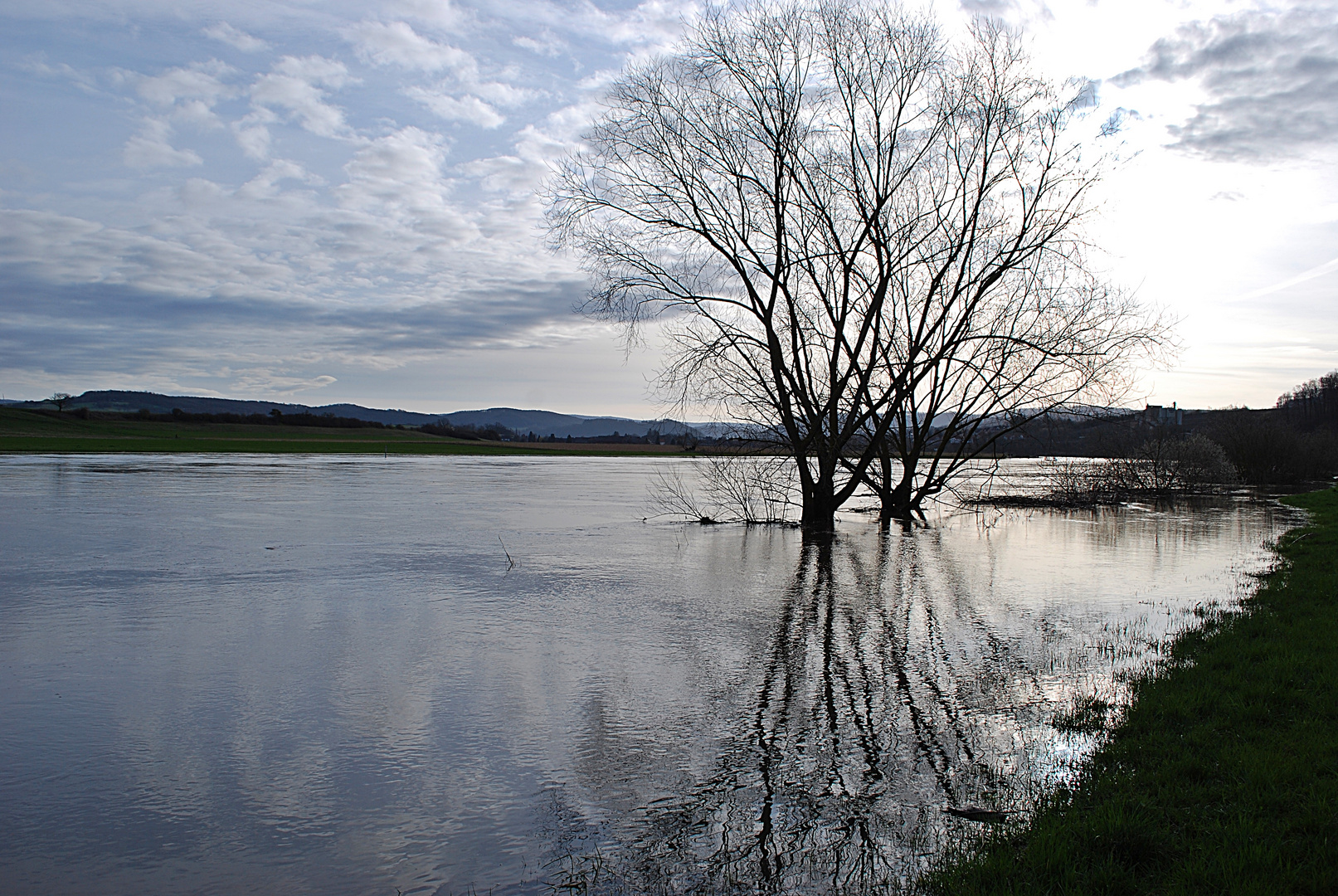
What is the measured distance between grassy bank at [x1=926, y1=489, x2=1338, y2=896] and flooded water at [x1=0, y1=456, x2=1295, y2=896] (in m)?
0.39

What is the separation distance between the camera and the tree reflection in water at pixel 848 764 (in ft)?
13.4

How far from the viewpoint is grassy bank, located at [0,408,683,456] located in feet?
220

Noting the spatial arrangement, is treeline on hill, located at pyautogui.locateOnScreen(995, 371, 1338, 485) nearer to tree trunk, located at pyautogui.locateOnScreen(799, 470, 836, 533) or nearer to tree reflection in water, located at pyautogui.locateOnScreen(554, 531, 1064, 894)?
tree trunk, located at pyautogui.locateOnScreen(799, 470, 836, 533)

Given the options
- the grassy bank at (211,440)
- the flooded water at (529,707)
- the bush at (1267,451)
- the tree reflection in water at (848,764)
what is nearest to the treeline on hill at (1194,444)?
the bush at (1267,451)

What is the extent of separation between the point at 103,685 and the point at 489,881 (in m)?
4.77

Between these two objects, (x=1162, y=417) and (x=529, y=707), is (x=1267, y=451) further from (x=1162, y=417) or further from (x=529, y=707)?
(x=529, y=707)

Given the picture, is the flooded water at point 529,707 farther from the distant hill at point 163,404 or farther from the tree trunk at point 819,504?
the distant hill at point 163,404

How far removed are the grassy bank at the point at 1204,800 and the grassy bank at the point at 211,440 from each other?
2425 inches

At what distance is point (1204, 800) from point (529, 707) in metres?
4.42

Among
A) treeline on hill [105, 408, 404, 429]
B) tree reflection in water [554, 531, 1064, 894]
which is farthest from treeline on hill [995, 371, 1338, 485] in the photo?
treeline on hill [105, 408, 404, 429]

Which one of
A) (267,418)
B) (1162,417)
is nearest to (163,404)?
Result: (267,418)

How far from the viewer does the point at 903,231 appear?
18531 millimetres

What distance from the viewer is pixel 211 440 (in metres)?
86.9

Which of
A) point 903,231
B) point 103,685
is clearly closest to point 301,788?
point 103,685
